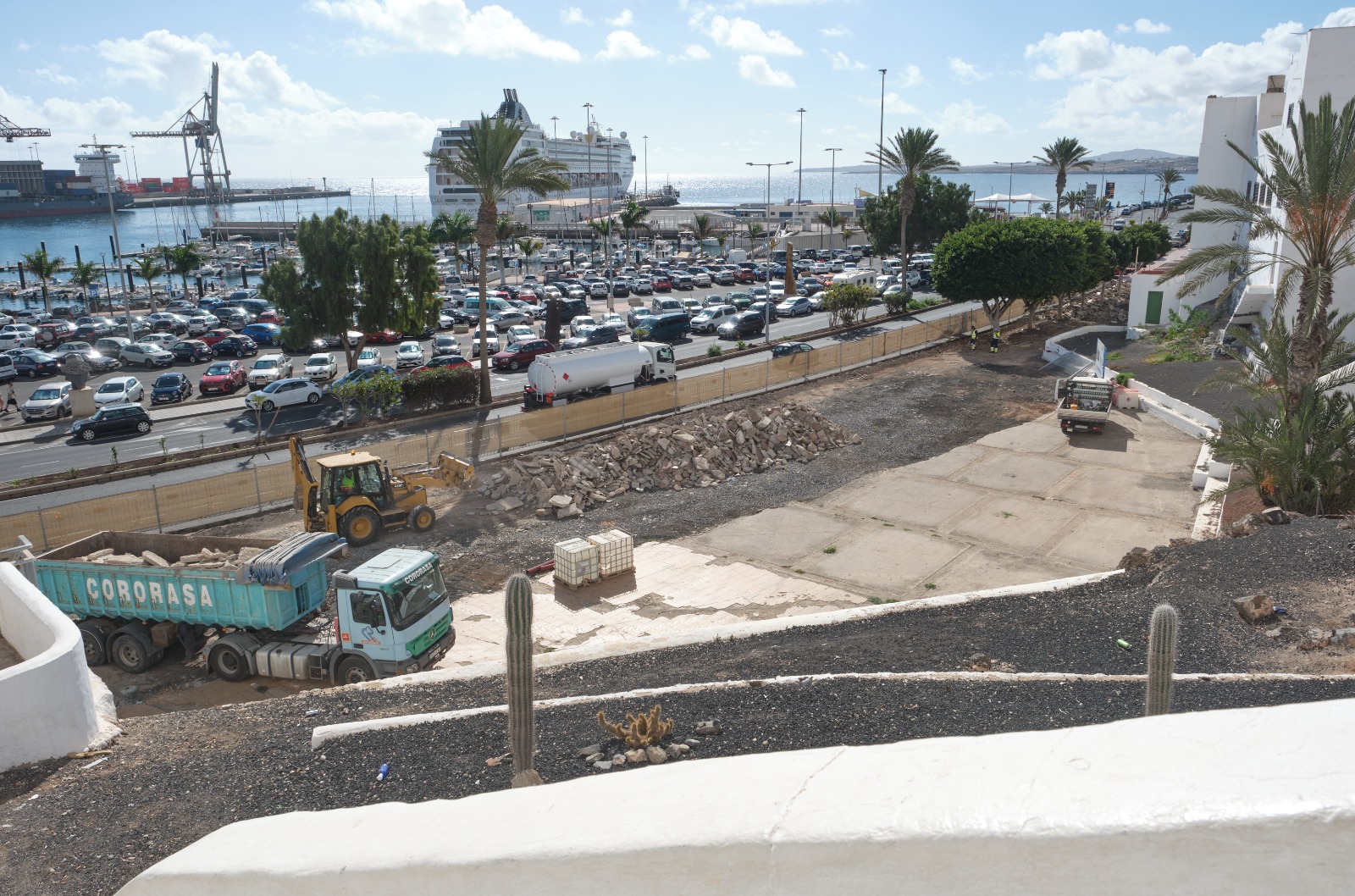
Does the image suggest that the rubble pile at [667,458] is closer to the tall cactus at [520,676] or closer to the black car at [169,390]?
the tall cactus at [520,676]

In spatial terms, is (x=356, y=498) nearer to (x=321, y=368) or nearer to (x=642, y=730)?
(x=642, y=730)

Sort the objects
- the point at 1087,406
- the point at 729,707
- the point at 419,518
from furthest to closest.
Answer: the point at 1087,406 → the point at 419,518 → the point at 729,707

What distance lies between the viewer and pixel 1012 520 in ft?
85.5

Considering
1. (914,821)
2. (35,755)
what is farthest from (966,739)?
(35,755)

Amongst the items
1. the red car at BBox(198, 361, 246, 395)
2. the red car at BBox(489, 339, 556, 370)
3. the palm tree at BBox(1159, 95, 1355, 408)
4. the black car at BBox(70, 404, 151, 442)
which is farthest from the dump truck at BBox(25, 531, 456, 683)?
the red car at BBox(489, 339, 556, 370)

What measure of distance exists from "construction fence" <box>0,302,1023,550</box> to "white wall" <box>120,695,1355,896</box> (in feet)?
72.4

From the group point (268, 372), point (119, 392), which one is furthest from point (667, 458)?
point (119, 392)

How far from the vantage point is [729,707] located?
1162 centimetres

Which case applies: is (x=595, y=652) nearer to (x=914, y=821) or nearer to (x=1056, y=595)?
(x=1056, y=595)

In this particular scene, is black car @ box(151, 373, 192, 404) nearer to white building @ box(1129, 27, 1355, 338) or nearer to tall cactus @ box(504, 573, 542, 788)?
tall cactus @ box(504, 573, 542, 788)

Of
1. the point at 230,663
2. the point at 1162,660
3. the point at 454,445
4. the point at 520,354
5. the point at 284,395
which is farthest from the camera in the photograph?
the point at 520,354

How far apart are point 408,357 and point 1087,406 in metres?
30.5

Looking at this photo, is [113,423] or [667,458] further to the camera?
[113,423]

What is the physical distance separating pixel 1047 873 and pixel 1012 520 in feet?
78.5
